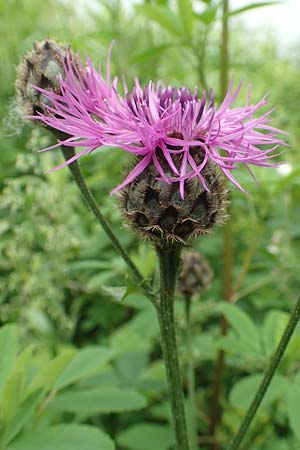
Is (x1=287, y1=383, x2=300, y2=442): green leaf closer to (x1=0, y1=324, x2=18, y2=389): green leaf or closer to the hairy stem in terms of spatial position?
the hairy stem

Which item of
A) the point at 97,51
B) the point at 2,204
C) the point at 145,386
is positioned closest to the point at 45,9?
the point at 97,51

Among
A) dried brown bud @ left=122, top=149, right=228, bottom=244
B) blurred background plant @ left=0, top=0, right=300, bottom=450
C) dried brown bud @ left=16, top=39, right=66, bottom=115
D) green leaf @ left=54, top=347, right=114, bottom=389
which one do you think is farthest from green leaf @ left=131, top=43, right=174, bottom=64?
green leaf @ left=54, top=347, right=114, bottom=389

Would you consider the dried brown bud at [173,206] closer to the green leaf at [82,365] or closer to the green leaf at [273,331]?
the green leaf at [82,365]

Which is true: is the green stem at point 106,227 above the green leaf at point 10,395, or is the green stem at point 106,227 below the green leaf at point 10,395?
above

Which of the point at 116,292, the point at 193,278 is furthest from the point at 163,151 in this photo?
the point at 193,278

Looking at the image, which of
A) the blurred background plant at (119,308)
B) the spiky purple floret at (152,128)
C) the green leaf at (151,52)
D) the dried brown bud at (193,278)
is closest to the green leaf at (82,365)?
the blurred background plant at (119,308)

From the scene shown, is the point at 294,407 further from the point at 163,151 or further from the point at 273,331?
the point at 163,151
